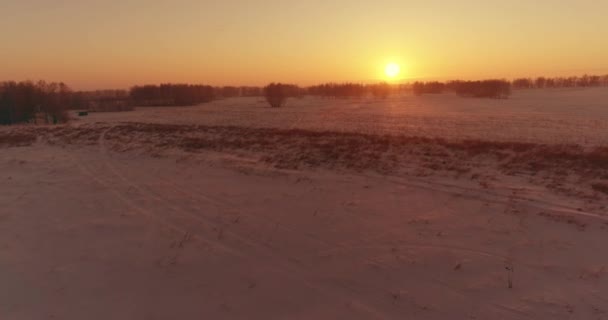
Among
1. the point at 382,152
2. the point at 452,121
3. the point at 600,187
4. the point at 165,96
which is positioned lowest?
the point at 600,187

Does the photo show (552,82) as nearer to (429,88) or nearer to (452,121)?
(429,88)

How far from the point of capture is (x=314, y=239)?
7.11m

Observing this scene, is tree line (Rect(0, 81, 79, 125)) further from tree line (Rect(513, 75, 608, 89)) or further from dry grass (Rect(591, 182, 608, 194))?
tree line (Rect(513, 75, 608, 89))

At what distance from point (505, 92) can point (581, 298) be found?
353 ft

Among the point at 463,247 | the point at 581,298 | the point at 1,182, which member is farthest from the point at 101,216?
the point at 581,298

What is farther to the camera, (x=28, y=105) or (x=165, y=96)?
(x=165, y=96)

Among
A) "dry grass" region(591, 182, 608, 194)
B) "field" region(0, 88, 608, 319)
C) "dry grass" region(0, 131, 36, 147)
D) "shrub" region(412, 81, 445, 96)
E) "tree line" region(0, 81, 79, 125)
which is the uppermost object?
"shrub" region(412, 81, 445, 96)

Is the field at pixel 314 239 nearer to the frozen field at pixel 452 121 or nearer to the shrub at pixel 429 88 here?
the frozen field at pixel 452 121

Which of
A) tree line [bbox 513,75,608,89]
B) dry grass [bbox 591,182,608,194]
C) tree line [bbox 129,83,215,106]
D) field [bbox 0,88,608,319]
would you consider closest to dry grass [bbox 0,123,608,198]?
dry grass [bbox 591,182,608,194]

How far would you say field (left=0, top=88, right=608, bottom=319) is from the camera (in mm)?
5176

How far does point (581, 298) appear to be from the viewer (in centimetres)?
499

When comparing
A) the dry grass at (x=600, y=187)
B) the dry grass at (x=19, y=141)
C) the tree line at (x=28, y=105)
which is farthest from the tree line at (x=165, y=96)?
the dry grass at (x=600, y=187)

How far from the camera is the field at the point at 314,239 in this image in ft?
17.0

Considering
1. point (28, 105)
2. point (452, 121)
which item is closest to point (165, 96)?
point (28, 105)
